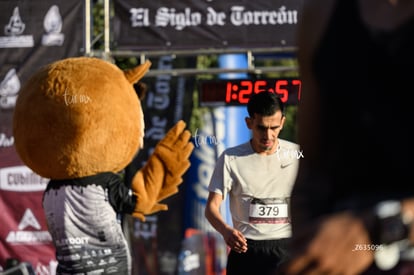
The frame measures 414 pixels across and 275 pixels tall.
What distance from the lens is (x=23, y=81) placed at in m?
10.0

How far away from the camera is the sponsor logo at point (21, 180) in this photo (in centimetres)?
1013

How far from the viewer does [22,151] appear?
21.4 ft

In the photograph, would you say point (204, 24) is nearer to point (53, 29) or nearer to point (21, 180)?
point (53, 29)

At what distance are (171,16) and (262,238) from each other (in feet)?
11.1

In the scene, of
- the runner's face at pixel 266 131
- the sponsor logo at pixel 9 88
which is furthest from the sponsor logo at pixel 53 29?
the runner's face at pixel 266 131

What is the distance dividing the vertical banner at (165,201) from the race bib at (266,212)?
350 cm

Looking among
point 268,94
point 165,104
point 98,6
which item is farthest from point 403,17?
point 98,6

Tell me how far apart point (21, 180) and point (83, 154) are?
4.02 m

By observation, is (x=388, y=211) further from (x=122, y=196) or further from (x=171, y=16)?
(x=171, y=16)

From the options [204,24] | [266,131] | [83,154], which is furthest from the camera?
[204,24]

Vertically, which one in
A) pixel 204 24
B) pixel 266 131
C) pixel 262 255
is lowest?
pixel 262 255

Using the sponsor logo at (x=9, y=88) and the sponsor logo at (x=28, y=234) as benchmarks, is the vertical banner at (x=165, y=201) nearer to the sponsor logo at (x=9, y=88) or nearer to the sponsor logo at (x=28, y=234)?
the sponsor logo at (x=28, y=234)

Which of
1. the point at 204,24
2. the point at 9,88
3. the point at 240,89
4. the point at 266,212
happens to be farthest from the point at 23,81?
the point at 266,212

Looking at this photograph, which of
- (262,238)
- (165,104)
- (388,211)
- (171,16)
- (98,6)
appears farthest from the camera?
(98,6)
